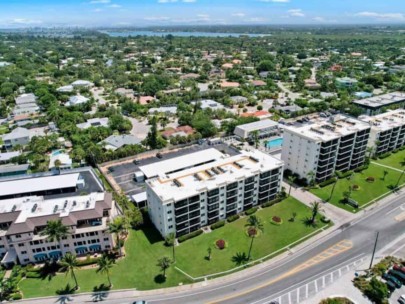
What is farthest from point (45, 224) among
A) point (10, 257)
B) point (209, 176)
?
point (209, 176)

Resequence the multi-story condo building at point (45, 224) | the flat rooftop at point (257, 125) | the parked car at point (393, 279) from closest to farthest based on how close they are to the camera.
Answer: the parked car at point (393, 279) < the multi-story condo building at point (45, 224) < the flat rooftop at point (257, 125)

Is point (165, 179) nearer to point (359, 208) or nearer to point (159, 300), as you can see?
point (159, 300)

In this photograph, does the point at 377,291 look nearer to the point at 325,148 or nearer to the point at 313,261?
the point at 313,261

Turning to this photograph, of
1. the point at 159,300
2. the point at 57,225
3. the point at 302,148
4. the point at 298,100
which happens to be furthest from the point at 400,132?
the point at 57,225

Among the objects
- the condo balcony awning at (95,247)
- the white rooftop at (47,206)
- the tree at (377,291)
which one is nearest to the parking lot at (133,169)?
the white rooftop at (47,206)

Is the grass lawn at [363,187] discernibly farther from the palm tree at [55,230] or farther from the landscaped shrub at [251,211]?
the palm tree at [55,230]

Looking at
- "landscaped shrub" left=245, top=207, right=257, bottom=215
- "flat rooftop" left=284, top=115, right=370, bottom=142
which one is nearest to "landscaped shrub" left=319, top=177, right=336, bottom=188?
"flat rooftop" left=284, top=115, right=370, bottom=142
